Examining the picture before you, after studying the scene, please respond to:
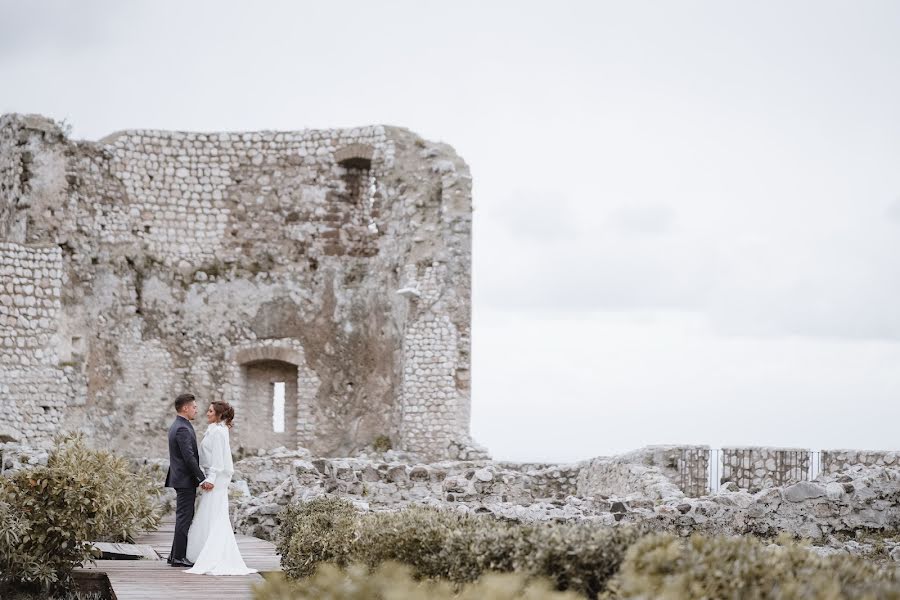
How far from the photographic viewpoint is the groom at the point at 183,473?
33.4 ft

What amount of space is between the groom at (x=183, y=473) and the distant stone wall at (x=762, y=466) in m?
8.75

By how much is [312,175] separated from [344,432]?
5.13 m

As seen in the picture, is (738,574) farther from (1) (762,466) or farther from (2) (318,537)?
(1) (762,466)

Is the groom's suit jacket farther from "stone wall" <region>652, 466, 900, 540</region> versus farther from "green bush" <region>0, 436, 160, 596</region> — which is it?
"stone wall" <region>652, 466, 900, 540</region>

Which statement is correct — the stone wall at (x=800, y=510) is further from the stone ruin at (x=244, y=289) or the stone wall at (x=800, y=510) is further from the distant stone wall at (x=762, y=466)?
the stone ruin at (x=244, y=289)

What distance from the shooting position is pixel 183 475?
1028cm

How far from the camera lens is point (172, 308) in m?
22.2

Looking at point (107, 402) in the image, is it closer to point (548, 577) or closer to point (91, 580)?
point (91, 580)

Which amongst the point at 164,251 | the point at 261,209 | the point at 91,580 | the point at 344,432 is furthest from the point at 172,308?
the point at 91,580

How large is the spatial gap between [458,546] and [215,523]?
3847mm

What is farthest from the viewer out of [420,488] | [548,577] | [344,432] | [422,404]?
[344,432]

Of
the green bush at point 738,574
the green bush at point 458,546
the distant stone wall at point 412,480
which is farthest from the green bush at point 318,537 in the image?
the green bush at point 738,574

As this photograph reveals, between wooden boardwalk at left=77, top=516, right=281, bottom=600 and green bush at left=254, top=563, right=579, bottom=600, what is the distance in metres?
0.95

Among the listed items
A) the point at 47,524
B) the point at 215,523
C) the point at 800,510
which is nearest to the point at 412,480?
the point at 800,510
